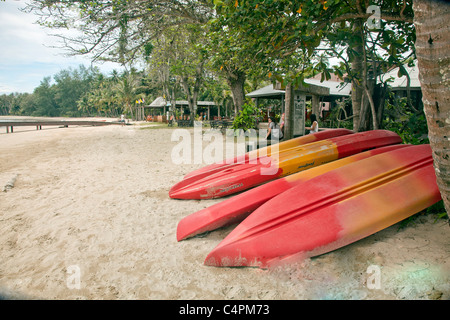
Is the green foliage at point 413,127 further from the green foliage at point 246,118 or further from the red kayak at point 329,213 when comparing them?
the green foliage at point 246,118

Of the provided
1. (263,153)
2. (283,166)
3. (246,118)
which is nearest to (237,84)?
(246,118)

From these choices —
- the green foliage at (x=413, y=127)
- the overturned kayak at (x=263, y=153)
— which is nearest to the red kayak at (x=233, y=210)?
the overturned kayak at (x=263, y=153)

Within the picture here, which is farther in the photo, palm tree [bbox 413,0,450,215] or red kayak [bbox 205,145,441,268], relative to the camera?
red kayak [bbox 205,145,441,268]

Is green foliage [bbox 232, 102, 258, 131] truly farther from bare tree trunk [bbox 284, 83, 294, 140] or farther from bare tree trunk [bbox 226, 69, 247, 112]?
bare tree trunk [bbox 284, 83, 294, 140]

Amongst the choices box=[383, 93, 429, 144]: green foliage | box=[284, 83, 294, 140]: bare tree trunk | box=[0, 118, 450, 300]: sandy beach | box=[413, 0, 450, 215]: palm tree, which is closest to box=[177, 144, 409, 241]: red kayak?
box=[0, 118, 450, 300]: sandy beach

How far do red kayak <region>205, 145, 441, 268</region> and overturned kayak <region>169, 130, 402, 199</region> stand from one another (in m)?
1.05

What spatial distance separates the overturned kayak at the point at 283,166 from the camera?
3.81 meters

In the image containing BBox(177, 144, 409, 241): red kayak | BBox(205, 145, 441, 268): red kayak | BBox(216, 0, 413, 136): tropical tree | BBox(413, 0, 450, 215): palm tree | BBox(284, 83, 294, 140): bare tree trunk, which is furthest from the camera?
BBox(284, 83, 294, 140): bare tree trunk

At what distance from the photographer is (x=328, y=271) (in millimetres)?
1950

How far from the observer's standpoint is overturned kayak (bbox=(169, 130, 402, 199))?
381 centimetres

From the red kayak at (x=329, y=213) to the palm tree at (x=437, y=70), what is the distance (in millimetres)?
672

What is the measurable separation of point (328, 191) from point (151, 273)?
1.76 m

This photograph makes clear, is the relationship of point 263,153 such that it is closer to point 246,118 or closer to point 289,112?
point 289,112
